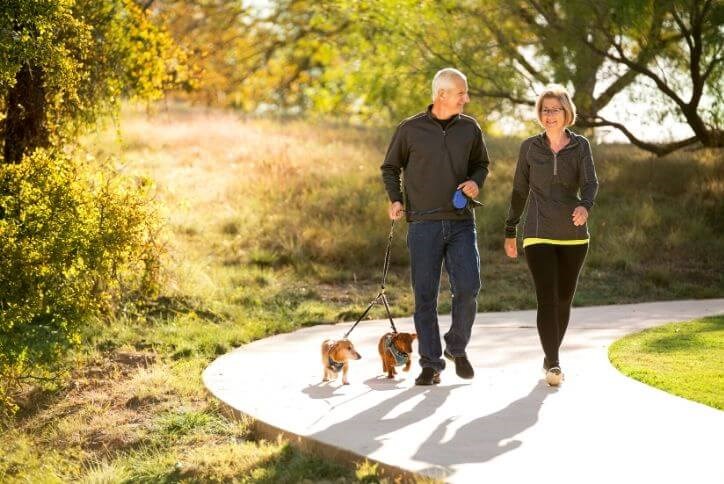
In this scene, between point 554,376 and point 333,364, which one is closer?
point 554,376

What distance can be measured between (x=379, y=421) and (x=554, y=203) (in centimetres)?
188

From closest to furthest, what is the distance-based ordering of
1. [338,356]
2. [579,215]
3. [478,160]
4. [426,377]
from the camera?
[579,215] → [478,160] → [426,377] → [338,356]

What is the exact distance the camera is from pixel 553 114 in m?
7.30

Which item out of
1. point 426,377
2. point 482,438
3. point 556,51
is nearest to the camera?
point 482,438

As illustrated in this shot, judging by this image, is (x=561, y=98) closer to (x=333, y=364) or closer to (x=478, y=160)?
(x=478, y=160)

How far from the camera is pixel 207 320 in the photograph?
1155 centimetres

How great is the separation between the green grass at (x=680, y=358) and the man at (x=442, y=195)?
1.37 m

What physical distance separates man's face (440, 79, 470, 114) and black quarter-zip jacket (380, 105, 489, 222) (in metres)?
0.11

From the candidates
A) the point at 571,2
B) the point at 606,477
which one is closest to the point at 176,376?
the point at 606,477

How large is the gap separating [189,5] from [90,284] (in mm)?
20360

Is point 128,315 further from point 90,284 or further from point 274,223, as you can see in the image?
point 274,223

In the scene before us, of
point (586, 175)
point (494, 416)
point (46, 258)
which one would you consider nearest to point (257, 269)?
point (46, 258)

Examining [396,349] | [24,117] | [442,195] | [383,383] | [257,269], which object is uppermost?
[24,117]

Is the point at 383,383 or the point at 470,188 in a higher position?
the point at 470,188
